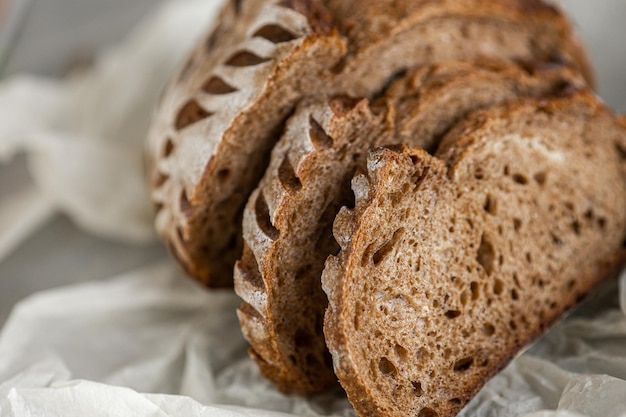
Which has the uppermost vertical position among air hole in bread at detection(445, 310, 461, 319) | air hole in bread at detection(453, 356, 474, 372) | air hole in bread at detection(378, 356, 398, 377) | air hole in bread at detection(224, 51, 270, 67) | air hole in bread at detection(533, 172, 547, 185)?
air hole in bread at detection(224, 51, 270, 67)

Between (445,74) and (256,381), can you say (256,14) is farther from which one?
(256,381)

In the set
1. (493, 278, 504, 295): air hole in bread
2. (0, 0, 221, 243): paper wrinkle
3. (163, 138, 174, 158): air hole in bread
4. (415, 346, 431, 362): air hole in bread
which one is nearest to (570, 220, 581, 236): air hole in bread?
(493, 278, 504, 295): air hole in bread

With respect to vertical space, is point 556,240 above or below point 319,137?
below

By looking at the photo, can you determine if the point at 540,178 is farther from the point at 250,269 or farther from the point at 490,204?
the point at 250,269

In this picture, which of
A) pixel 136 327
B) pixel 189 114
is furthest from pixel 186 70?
pixel 136 327

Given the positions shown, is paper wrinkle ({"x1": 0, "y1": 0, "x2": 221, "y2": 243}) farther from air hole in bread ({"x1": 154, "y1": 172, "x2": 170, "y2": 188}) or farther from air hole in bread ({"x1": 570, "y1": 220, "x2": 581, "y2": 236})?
air hole in bread ({"x1": 570, "y1": 220, "x2": 581, "y2": 236})

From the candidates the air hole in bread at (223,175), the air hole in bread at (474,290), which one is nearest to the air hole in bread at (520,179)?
the air hole in bread at (474,290)

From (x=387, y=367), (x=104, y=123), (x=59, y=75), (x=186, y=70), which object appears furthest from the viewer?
(x=59, y=75)

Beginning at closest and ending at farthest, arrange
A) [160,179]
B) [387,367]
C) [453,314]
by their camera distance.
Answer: [387,367], [453,314], [160,179]
